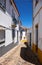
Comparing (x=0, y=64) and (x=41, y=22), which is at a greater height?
(x=41, y=22)

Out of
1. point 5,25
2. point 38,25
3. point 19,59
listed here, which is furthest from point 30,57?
point 5,25

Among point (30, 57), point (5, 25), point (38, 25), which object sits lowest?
point (30, 57)

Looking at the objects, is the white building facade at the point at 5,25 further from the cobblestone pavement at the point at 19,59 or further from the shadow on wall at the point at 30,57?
the shadow on wall at the point at 30,57

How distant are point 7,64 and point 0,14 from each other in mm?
4460

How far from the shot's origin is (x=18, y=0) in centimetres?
1516

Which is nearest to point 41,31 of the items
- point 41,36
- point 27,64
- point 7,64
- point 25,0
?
point 41,36

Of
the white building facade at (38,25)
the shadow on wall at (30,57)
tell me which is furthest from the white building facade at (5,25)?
the white building facade at (38,25)

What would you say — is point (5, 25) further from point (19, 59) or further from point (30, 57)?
point (30, 57)

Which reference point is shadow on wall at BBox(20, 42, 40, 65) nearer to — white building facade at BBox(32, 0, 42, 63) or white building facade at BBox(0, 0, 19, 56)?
white building facade at BBox(32, 0, 42, 63)

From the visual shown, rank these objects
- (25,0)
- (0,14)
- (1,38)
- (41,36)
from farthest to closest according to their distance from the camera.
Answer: (25,0), (1,38), (0,14), (41,36)

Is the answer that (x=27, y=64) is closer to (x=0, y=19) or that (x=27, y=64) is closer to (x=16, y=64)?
(x=16, y=64)

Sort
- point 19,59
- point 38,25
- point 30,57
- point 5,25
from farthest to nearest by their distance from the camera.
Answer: point 5,25
point 30,57
point 38,25
point 19,59

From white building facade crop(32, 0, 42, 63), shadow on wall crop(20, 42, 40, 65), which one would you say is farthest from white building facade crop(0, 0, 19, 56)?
white building facade crop(32, 0, 42, 63)

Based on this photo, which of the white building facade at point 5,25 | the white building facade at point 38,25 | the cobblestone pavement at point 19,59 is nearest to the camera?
the cobblestone pavement at point 19,59
